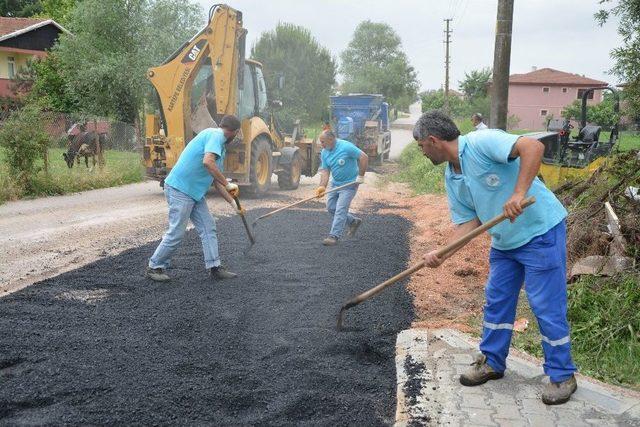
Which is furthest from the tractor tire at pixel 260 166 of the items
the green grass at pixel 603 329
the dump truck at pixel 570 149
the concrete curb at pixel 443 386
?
the concrete curb at pixel 443 386

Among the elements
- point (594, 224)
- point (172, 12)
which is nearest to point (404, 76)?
point (172, 12)

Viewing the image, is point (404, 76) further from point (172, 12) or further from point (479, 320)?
point (479, 320)

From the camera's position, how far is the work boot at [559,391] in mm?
3400

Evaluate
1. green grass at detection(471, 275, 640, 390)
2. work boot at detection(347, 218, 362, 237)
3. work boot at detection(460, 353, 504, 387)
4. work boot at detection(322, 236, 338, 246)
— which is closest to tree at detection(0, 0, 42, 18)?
work boot at detection(347, 218, 362, 237)

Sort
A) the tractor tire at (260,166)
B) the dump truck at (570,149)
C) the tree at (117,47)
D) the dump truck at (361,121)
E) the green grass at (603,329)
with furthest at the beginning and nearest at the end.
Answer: the tree at (117,47), the dump truck at (361,121), the tractor tire at (260,166), the dump truck at (570,149), the green grass at (603,329)

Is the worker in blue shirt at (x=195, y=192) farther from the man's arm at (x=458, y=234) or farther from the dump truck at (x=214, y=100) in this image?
the dump truck at (x=214, y=100)

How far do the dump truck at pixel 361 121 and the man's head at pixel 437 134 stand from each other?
16.9m

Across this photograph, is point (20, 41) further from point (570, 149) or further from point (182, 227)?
point (182, 227)

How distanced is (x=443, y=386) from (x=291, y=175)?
10.5 meters

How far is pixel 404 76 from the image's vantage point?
69.1m

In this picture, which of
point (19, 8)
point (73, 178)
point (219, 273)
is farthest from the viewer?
point (19, 8)

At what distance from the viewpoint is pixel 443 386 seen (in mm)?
3678

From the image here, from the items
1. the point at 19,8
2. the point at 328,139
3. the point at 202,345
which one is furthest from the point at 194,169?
the point at 19,8

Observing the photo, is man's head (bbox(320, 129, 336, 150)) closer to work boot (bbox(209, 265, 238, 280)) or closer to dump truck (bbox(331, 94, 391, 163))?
work boot (bbox(209, 265, 238, 280))
